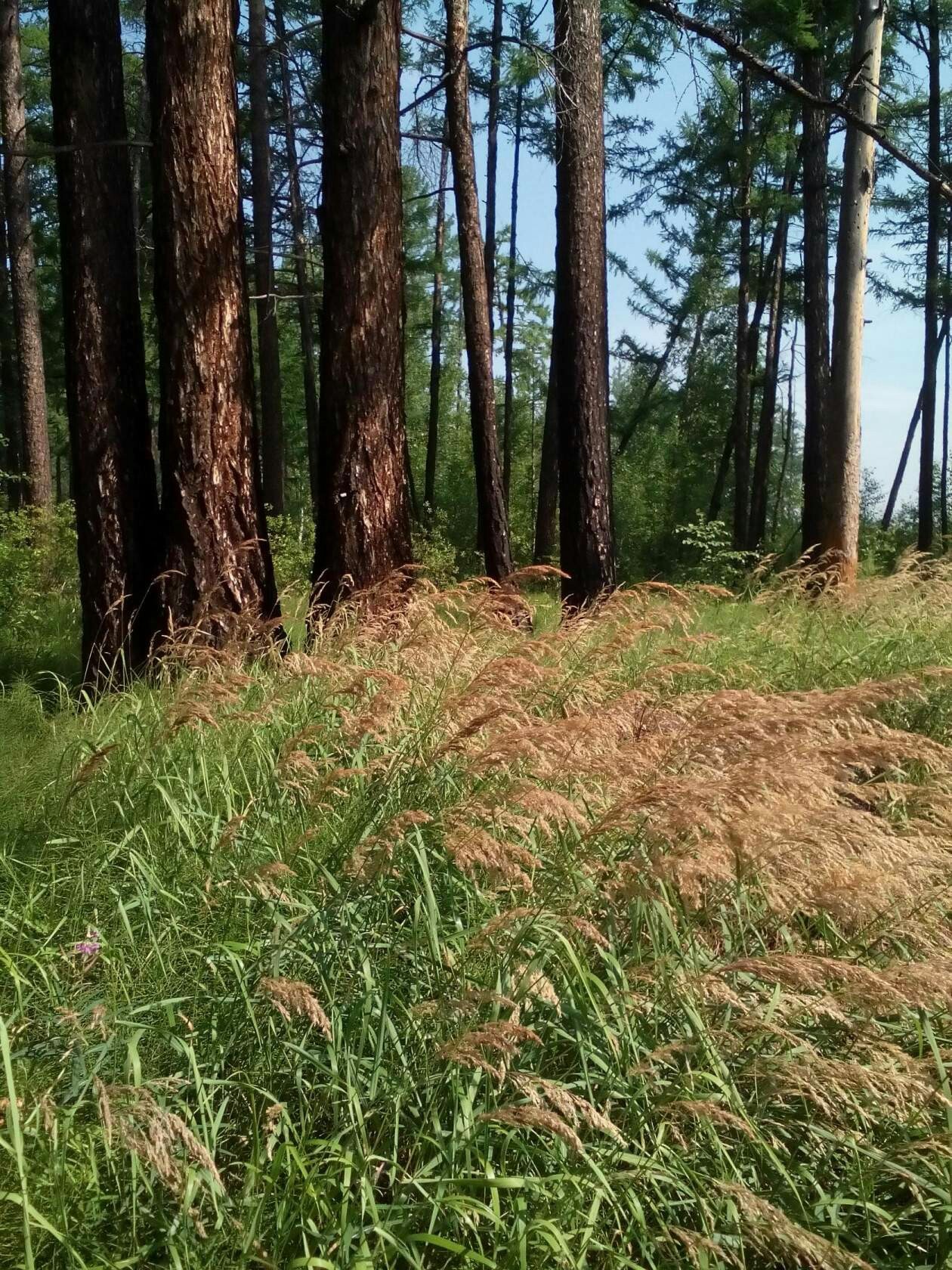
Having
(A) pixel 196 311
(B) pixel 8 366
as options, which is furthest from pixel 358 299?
(B) pixel 8 366

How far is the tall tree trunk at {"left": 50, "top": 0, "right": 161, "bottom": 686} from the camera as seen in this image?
6.15m

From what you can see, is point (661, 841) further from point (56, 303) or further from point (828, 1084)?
point (56, 303)

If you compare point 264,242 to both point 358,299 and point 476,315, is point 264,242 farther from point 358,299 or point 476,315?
point 358,299

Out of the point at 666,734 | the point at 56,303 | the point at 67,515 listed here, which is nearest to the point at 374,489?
the point at 666,734

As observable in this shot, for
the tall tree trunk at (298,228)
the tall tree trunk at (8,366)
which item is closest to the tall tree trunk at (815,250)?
the tall tree trunk at (298,228)

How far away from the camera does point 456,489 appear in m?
27.9

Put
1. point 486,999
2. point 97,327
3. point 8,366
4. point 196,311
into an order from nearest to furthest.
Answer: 1. point 486,999
2. point 196,311
3. point 97,327
4. point 8,366

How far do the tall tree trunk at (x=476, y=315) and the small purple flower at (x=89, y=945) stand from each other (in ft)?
28.2

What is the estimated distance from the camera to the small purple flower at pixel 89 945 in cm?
250

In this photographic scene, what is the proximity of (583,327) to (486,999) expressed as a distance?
6.78m

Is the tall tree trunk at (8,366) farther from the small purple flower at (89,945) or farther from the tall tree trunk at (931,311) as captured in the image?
the small purple flower at (89,945)

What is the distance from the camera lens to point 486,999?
2.04 metres

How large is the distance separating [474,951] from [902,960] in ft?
3.66

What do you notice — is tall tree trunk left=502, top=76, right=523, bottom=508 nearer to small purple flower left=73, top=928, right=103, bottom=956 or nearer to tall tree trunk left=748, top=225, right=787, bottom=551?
tall tree trunk left=748, top=225, right=787, bottom=551
